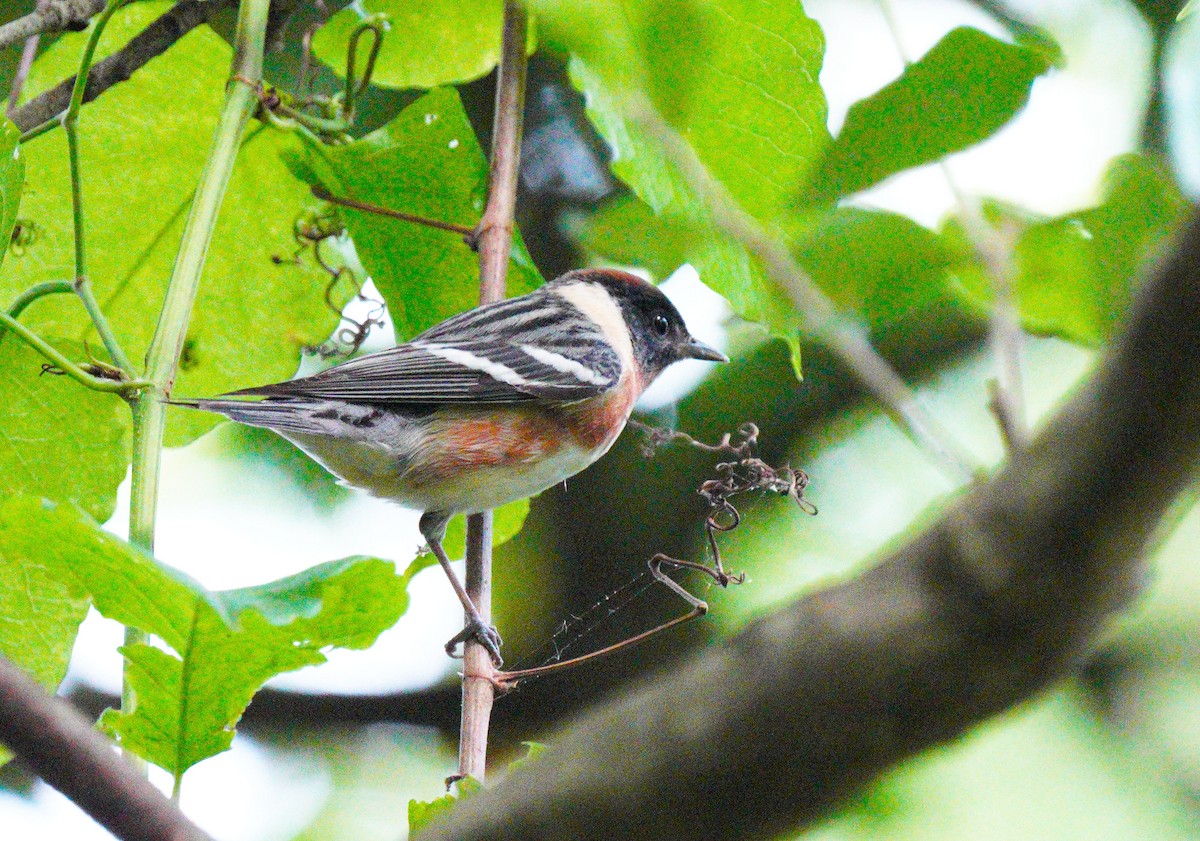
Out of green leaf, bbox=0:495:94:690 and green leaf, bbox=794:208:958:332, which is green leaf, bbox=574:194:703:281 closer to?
green leaf, bbox=794:208:958:332

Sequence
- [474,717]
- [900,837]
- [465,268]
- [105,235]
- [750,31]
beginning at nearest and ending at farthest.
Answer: [750,31]
[474,717]
[105,235]
[465,268]
[900,837]

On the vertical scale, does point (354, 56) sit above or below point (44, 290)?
above

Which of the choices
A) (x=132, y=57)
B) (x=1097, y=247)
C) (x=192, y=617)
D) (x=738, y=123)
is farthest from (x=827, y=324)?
(x=132, y=57)

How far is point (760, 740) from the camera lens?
0.55 m

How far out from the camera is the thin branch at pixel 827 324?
688 millimetres

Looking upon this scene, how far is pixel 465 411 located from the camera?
306 cm

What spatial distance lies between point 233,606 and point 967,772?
Answer: 3.50 m

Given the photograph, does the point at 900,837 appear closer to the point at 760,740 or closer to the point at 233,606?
the point at 233,606

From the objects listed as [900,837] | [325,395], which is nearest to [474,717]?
[325,395]

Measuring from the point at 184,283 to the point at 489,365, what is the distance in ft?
4.21

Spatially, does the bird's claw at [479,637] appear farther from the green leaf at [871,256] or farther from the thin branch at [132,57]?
the green leaf at [871,256]

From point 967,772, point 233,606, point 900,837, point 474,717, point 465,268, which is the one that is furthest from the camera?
point 967,772

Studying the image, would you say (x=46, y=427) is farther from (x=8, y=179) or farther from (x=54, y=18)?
(x=54, y=18)

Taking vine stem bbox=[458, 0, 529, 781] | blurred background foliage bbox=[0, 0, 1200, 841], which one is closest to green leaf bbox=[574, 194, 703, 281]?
blurred background foliage bbox=[0, 0, 1200, 841]
